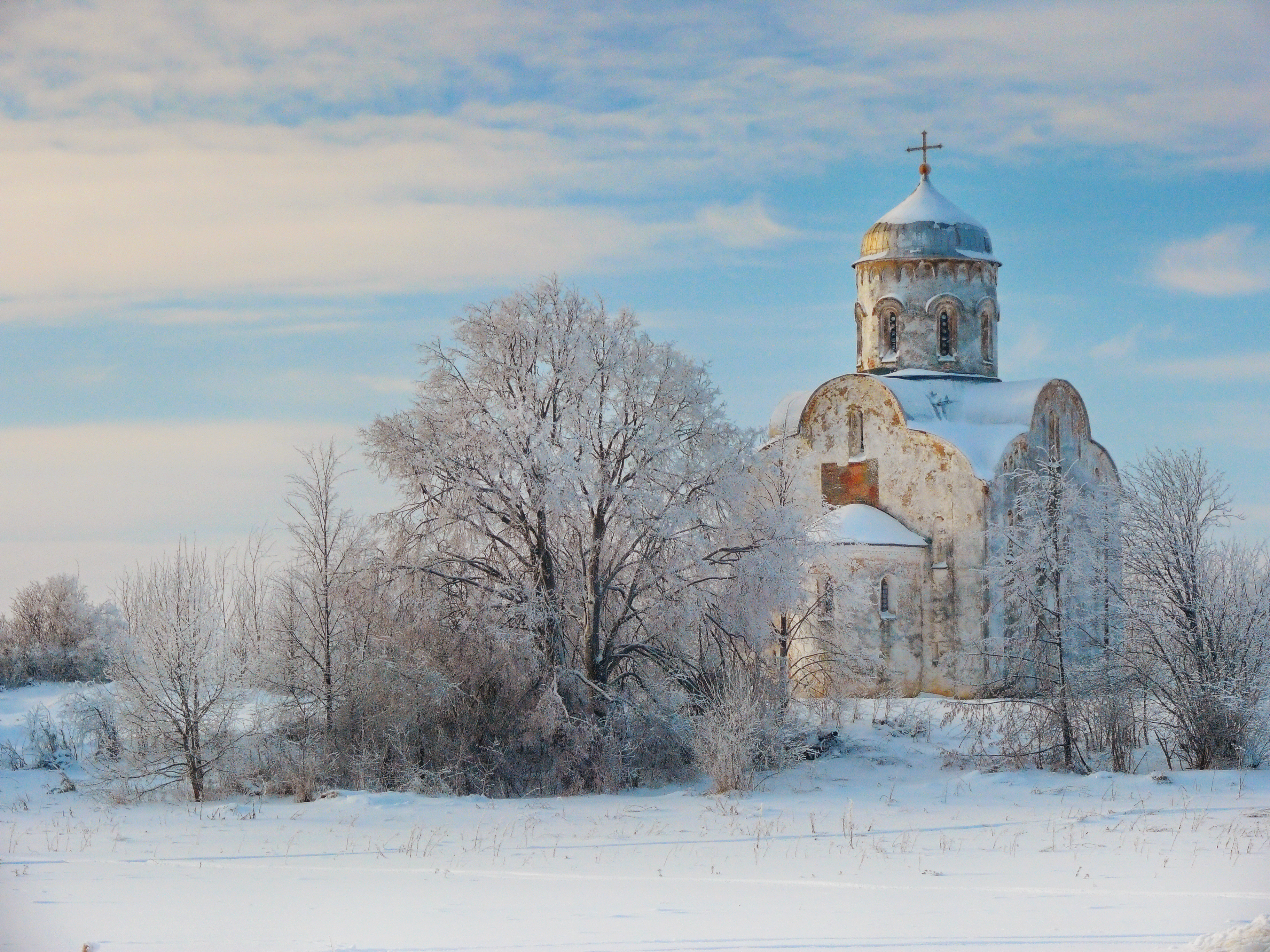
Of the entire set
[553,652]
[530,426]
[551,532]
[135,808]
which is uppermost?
[530,426]

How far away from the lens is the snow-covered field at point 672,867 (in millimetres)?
10422

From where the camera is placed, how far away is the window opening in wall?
104ft

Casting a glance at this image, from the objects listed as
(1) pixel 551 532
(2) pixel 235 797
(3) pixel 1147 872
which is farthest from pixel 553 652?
(3) pixel 1147 872

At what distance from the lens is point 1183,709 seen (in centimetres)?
2109

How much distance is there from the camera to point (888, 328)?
1330 inches

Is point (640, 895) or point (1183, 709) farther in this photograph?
point (1183, 709)

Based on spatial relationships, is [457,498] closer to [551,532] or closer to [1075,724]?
[551,532]

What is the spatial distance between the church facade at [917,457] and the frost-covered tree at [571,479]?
201 inches

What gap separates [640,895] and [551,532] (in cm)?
1012

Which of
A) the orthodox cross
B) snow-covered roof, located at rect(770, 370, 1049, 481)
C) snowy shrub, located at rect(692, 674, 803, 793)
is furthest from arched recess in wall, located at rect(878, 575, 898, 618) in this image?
snowy shrub, located at rect(692, 674, 803, 793)

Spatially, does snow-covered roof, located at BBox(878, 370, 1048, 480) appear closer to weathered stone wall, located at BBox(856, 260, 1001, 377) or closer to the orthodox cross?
the orthodox cross

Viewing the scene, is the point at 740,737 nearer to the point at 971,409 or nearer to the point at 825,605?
the point at 825,605

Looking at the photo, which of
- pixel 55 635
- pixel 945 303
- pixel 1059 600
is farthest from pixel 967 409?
pixel 55 635

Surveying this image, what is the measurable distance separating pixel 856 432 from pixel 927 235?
5419mm
